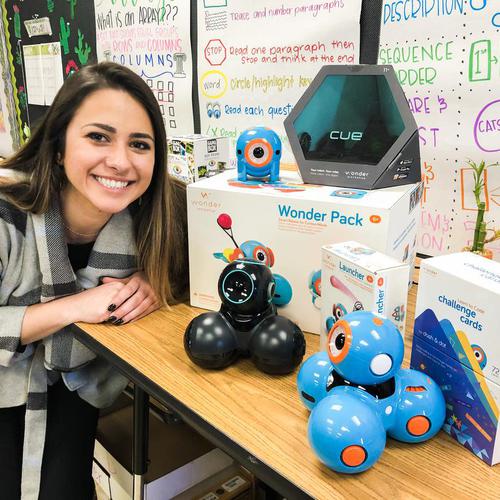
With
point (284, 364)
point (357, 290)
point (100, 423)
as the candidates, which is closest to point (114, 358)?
point (284, 364)

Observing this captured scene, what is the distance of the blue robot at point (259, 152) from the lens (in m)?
0.95

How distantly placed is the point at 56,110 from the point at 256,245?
47 centimetres

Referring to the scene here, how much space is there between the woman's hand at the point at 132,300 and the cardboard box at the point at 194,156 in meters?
0.36

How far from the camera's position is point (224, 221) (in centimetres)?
92

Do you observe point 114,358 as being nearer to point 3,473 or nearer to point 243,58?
point 3,473

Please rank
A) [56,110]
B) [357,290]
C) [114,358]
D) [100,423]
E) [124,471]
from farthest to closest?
[100,423] < [124,471] < [56,110] < [114,358] < [357,290]

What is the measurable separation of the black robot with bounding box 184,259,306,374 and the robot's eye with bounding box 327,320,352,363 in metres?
0.15

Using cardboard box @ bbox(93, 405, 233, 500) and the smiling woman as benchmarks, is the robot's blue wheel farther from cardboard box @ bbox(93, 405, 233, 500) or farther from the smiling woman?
cardboard box @ bbox(93, 405, 233, 500)

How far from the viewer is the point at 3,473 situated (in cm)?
110

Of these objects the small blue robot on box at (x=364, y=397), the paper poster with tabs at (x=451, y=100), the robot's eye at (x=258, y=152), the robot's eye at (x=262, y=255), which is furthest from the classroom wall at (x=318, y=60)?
the small blue robot on box at (x=364, y=397)

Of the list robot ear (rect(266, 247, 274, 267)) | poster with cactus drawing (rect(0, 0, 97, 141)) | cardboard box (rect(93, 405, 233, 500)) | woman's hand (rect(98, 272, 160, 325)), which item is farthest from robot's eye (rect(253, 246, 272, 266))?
poster with cactus drawing (rect(0, 0, 97, 141))

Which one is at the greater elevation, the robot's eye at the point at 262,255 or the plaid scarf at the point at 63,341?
the robot's eye at the point at 262,255

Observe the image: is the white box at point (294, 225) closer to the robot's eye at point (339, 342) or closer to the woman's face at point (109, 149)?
the woman's face at point (109, 149)

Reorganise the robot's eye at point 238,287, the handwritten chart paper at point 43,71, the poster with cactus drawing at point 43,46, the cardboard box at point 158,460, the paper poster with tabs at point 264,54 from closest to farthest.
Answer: the robot's eye at point 238,287, the cardboard box at point 158,460, the paper poster with tabs at point 264,54, the poster with cactus drawing at point 43,46, the handwritten chart paper at point 43,71
